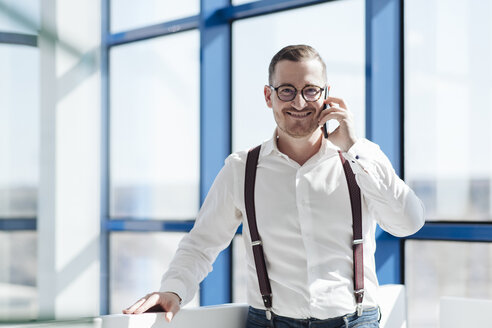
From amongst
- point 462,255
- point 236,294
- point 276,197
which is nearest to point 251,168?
point 276,197

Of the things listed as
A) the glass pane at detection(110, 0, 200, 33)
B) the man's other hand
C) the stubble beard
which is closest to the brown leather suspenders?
the stubble beard

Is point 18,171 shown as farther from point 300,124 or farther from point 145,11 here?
point 145,11

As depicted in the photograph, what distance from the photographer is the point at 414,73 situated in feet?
9.84

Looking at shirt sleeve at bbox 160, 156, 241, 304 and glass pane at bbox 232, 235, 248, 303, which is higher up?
shirt sleeve at bbox 160, 156, 241, 304

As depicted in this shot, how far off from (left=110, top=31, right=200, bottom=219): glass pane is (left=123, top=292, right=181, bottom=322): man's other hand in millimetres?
2226

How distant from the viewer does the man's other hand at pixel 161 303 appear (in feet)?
5.83

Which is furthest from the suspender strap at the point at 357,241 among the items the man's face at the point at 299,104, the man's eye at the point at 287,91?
the man's eye at the point at 287,91

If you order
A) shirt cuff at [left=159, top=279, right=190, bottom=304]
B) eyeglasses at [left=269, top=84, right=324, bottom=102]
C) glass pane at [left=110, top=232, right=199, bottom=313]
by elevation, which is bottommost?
glass pane at [left=110, top=232, right=199, bottom=313]

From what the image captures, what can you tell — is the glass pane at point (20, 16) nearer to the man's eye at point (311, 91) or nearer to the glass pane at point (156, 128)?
the man's eye at point (311, 91)

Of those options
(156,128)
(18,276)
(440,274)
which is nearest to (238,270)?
(156,128)

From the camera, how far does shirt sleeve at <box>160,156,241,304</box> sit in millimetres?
1966

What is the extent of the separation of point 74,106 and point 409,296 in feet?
8.77

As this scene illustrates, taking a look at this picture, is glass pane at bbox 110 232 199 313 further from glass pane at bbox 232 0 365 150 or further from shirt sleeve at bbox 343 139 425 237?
shirt sleeve at bbox 343 139 425 237

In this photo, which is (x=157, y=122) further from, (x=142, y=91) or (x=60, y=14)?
(x=60, y=14)
